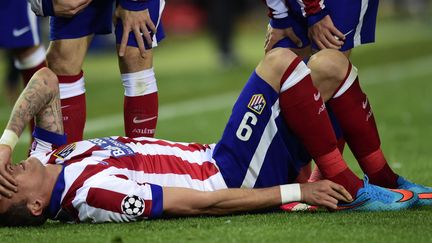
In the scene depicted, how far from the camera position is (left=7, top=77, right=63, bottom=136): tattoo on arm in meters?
4.61

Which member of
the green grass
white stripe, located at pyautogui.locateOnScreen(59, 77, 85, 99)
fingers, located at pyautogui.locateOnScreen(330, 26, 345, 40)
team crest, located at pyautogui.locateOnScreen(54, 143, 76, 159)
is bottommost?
the green grass

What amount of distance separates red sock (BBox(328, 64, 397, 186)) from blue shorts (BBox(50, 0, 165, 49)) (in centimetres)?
114

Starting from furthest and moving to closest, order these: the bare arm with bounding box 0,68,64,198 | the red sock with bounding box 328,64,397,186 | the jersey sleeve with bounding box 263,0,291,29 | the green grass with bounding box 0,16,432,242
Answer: the jersey sleeve with bounding box 263,0,291,29 < the red sock with bounding box 328,64,397,186 < the bare arm with bounding box 0,68,64,198 < the green grass with bounding box 0,16,432,242

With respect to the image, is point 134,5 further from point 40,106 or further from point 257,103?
point 257,103

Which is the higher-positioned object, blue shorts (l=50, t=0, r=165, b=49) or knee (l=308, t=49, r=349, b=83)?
blue shorts (l=50, t=0, r=165, b=49)

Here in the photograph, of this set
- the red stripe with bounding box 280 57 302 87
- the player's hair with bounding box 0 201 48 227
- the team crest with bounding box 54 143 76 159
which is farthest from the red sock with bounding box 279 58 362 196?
the player's hair with bounding box 0 201 48 227

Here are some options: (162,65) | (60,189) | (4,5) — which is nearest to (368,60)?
(162,65)

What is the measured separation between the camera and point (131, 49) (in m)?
5.40

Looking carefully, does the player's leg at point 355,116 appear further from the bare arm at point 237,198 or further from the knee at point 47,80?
the knee at point 47,80

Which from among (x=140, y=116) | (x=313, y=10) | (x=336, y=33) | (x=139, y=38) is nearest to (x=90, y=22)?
(x=139, y=38)

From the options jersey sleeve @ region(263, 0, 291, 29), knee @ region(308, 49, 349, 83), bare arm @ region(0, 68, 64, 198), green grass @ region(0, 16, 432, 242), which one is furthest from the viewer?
jersey sleeve @ region(263, 0, 291, 29)

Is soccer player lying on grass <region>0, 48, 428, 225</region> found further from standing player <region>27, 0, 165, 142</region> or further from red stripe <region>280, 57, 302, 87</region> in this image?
standing player <region>27, 0, 165, 142</region>

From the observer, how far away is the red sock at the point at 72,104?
17.7 feet

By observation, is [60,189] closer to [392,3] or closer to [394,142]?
[394,142]
